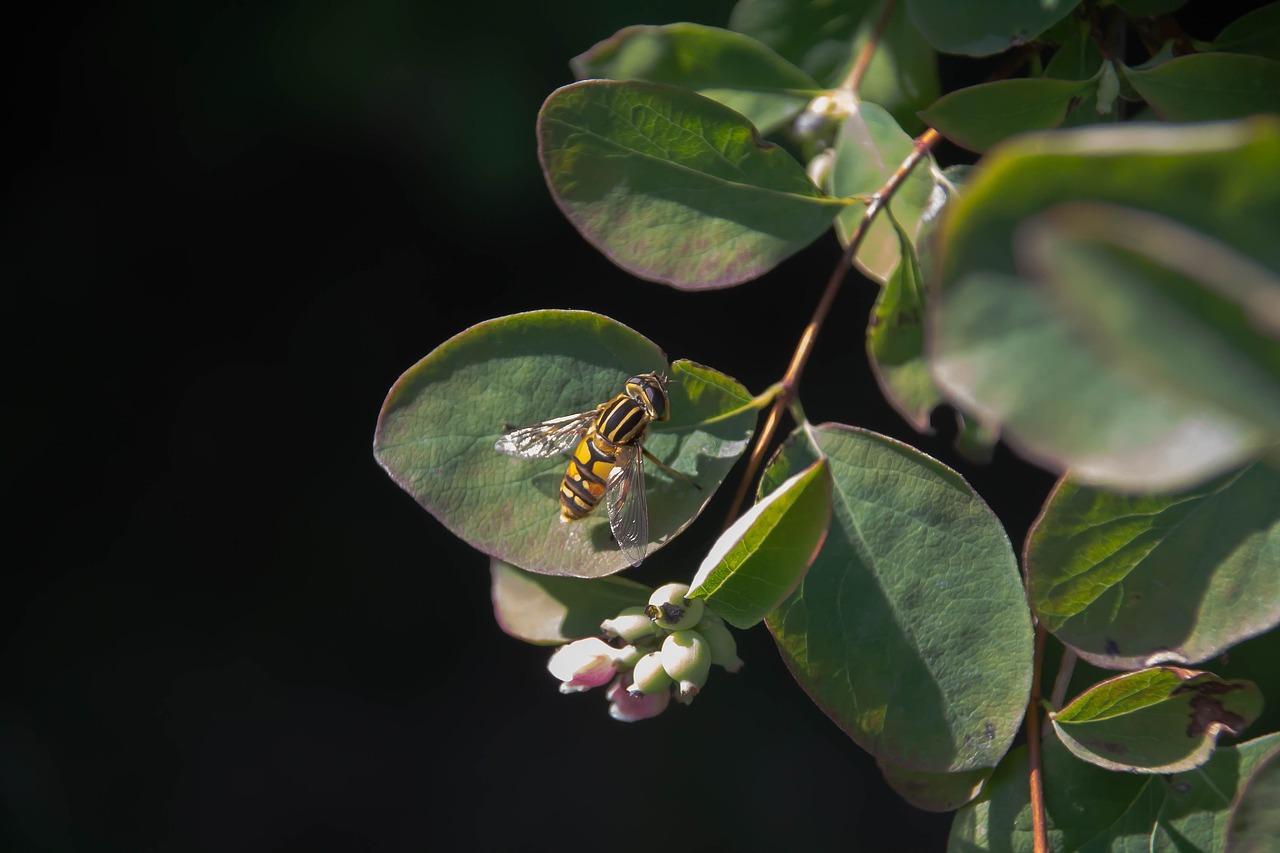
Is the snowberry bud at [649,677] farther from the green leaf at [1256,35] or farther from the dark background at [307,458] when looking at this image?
the green leaf at [1256,35]

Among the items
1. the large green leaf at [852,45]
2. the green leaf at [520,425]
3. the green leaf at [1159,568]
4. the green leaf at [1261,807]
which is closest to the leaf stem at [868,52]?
the large green leaf at [852,45]

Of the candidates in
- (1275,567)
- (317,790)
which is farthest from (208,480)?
(1275,567)

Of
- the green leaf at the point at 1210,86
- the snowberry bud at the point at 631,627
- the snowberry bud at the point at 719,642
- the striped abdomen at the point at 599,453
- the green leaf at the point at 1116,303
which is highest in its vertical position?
the green leaf at the point at 1116,303

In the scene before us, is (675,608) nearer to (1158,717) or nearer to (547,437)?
(547,437)

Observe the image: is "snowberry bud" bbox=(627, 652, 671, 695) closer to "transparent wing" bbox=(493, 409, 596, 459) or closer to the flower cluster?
the flower cluster

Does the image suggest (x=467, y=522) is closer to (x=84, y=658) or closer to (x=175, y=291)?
(x=175, y=291)

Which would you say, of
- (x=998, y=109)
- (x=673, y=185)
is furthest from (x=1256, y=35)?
(x=673, y=185)

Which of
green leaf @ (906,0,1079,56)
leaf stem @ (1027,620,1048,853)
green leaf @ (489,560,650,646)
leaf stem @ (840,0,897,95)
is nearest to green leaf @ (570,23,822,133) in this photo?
leaf stem @ (840,0,897,95)
